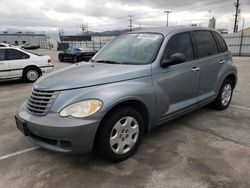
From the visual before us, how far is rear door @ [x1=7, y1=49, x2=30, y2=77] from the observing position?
8531mm

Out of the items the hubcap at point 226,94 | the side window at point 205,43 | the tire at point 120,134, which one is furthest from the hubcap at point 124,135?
the hubcap at point 226,94

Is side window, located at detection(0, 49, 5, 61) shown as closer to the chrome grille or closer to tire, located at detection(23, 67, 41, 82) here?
tire, located at detection(23, 67, 41, 82)

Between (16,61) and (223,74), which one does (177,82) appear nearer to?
(223,74)

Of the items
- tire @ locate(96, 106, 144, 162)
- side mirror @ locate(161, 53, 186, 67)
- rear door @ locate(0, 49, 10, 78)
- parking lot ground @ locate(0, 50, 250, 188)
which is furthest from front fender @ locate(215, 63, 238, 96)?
rear door @ locate(0, 49, 10, 78)

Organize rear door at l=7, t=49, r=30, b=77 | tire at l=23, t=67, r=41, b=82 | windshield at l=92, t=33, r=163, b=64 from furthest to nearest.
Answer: tire at l=23, t=67, r=41, b=82
rear door at l=7, t=49, r=30, b=77
windshield at l=92, t=33, r=163, b=64

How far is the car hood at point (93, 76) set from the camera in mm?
2711

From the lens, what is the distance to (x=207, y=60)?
415cm

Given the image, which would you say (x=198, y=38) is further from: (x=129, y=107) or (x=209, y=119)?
(x=129, y=107)

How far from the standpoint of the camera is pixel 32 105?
9.33 feet

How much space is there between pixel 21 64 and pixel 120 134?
728cm

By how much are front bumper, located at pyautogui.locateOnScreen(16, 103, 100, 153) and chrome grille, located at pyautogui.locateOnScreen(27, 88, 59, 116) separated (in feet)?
0.28

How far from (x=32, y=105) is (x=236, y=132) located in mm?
3250

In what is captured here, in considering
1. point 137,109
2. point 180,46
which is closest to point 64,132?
point 137,109

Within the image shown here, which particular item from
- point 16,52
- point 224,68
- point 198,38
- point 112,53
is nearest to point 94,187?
point 112,53
